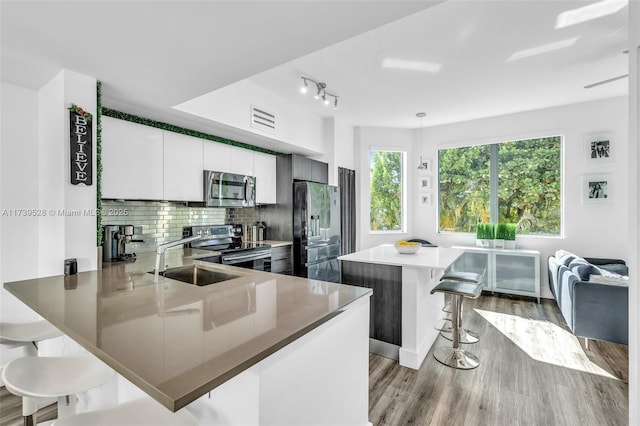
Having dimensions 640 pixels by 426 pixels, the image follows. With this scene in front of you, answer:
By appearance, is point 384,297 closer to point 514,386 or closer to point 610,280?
point 514,386

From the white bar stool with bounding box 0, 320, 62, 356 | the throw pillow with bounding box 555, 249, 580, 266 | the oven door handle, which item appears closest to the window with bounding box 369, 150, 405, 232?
the throw pillow with bounding box 555, 249, 580, 266

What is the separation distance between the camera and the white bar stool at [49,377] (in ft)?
3.78

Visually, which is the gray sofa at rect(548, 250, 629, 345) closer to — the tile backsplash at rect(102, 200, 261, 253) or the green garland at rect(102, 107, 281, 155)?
the green garland at rect(102, 107, 281, 155)

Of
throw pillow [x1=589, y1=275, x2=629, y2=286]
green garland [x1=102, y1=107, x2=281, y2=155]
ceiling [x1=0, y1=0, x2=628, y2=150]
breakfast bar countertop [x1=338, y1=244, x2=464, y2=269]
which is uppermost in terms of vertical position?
ceiling [x1=0, y1=0, x2=628, y2=150]

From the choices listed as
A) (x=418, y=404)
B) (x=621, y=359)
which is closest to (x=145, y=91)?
(x=418, y=404)

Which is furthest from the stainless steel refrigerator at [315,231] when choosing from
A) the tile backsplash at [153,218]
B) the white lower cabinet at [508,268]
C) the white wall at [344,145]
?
the white lower cabinet at [508,268]

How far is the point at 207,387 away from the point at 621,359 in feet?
12.4

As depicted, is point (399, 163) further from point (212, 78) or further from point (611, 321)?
point (212, 78)

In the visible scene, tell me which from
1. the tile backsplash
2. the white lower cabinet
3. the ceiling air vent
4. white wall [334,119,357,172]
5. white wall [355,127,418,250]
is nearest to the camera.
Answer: the tile backsplash

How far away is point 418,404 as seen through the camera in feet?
7.08

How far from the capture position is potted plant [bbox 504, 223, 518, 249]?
193 inches

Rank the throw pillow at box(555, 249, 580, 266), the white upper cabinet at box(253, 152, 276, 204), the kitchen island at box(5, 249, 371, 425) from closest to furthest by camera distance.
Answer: the kitchen island at box(5, 249, 371, 425) → the throw pillow at box(555, 249, 580, 266) → the white upper cabinet at box(253, 152, 276, 204)

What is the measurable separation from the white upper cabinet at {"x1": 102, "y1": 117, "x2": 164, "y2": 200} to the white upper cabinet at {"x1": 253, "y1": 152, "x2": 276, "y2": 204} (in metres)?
1.32

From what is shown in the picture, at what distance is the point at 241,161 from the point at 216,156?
38cm
